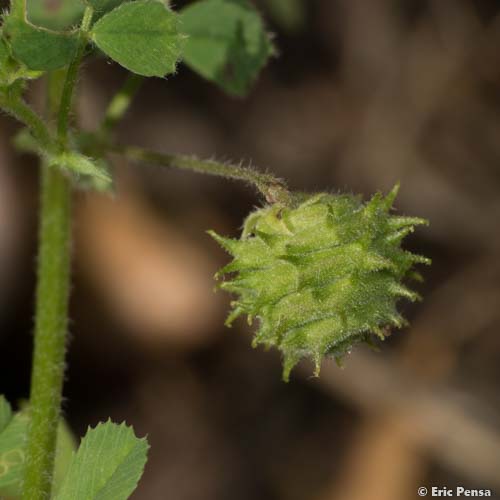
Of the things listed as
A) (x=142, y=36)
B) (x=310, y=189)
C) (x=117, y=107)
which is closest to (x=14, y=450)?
(x=117, y=107)

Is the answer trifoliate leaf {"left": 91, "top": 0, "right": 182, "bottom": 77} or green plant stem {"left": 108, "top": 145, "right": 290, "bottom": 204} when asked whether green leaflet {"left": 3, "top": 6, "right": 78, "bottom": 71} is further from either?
green plant stem {"left": 108, "top": 145, "right": 290, "bottom": 204}

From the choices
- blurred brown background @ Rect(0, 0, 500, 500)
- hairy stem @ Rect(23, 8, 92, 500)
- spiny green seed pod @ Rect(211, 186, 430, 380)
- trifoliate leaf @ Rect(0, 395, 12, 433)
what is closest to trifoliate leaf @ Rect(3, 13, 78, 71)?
hairy stem @ Rect(23, 8, 92, 500)

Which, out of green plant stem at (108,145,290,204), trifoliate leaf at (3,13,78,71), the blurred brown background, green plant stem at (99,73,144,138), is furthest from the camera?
the blurred brown background

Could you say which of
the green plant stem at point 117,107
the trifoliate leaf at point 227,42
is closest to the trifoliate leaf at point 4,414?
the green plant stem at point 117,107

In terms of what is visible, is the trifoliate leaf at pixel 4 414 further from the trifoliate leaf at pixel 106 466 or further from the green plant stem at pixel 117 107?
the green plant stem at pixel 117 107

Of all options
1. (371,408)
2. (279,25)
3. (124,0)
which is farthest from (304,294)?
(371,408)

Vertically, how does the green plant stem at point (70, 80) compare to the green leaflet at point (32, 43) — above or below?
above

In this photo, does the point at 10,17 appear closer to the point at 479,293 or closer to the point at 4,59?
the point at 4,59

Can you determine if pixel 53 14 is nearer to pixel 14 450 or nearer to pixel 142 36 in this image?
pixel 142 36
